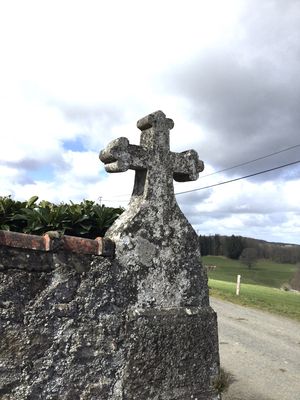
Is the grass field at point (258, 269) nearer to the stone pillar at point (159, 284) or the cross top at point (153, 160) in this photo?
the stone pillar at point (159, 284)

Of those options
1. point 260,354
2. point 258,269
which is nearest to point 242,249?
point 258,269

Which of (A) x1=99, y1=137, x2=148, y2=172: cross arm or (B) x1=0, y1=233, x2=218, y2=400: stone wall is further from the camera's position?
(A) x1=99, y1=137, x2=148, y2=172: cross arm

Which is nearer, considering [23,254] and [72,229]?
[23,254]

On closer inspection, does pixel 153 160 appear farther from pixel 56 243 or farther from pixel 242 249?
pixel 242 249

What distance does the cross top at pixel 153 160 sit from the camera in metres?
3.91

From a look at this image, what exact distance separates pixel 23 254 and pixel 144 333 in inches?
49.5

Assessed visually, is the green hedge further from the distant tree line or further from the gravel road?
the distant tree line

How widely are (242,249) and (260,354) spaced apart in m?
76.6

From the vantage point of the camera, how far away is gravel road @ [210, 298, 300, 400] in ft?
22.8

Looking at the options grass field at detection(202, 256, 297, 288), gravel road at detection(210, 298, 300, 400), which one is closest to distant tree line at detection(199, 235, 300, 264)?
grass field at detection(202, 256, 297, 288)

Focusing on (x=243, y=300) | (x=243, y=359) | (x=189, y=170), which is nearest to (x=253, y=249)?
(x=243, y=300)

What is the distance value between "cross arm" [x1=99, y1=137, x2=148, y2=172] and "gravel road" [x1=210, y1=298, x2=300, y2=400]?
430 cm

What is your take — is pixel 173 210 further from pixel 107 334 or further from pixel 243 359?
pixel 243 359

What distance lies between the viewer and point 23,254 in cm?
337
